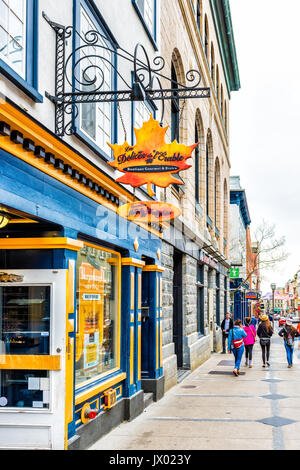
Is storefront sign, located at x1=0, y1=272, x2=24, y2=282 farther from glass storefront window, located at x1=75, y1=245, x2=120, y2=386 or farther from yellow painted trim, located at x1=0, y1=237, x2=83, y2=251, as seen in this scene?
glass storefront window, located at x1=75, y1=245, x2=120, y2=386

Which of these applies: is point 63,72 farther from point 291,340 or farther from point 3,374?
point 291,340

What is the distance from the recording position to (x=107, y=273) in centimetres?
998

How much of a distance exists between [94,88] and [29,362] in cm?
403

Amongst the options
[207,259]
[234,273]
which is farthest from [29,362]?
[234,273]

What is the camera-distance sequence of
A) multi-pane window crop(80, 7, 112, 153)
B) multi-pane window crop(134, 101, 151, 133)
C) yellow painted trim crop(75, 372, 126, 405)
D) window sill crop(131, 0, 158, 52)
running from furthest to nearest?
multi-pane window crop(134, 101, 151, 133) → window sill crop(131, 0, 158, 52) → multi-pane window crop(80, 7, 112, 153) → yellow painted trim crop(75, 372, 126, 405)

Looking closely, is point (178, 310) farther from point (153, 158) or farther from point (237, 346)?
point (153, 158)

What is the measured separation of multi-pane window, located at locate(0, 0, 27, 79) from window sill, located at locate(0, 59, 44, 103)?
0.47 feet

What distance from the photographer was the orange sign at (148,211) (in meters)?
9.61

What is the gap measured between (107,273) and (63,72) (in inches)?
153

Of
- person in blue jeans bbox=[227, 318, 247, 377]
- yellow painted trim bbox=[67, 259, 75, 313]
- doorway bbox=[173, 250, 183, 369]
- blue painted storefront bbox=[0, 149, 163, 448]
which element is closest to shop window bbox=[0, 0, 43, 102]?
blue painted storefront bbox=[0, 149, 163, 448]

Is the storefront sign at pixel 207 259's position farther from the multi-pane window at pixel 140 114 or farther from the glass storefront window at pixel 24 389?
the glass storefront window at pixel 24 389

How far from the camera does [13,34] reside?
6.13m

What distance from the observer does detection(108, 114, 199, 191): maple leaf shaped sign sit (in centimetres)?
791

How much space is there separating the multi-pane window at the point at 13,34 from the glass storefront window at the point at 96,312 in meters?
3.07
